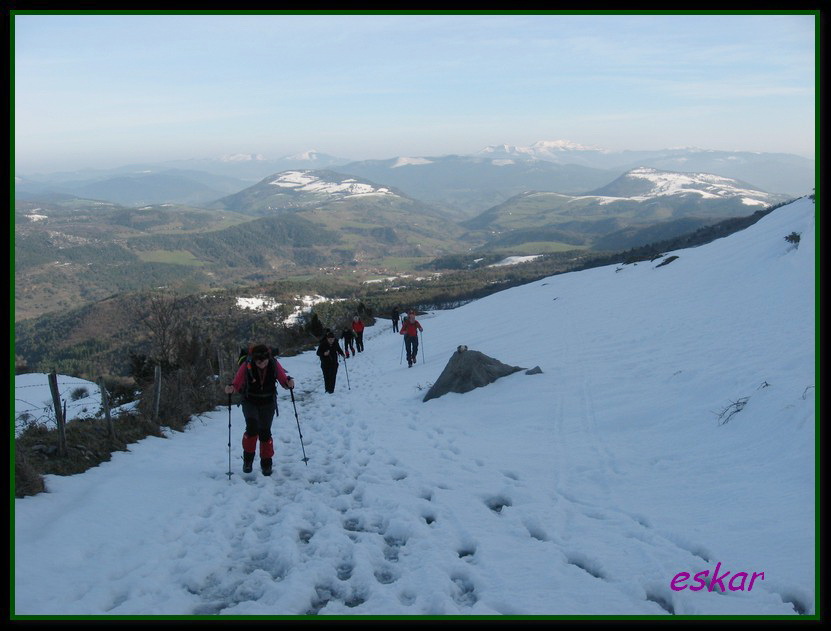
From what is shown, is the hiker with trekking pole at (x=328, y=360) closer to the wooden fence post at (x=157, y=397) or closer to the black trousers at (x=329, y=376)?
the black trousers at (x=329, y=376)

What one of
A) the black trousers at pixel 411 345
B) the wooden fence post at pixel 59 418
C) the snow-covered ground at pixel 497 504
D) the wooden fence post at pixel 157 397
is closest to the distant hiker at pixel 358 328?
the black trousers at pixel 411 345

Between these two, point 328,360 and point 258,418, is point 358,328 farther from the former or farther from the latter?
point 258,418

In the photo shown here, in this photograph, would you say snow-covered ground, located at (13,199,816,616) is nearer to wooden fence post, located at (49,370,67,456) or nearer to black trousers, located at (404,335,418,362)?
wooden fence post, located at (49,370,67,456)

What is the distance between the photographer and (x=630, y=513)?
570 centimetres

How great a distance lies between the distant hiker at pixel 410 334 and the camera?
1806cm

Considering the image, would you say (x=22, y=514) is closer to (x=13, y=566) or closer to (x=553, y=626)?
(x=13, y=566)

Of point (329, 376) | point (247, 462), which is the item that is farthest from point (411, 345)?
point (247, 462)

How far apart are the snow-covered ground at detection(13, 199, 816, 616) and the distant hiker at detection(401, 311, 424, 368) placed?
5.97 meters

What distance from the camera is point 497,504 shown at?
6.28 m

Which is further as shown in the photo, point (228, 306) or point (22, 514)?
point (228, 306)

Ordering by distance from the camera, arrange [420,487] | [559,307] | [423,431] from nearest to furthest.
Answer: [420,487]
[423,431]
[559,307]

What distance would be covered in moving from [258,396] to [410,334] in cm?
1090

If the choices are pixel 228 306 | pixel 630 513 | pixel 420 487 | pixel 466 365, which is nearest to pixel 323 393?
pixel 466 365

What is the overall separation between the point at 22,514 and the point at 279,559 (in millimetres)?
2985
